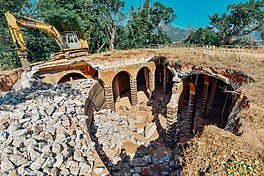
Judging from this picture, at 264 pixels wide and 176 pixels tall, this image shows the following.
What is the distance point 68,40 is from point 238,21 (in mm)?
25575

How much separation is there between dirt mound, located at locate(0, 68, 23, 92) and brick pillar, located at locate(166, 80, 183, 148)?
13417mm

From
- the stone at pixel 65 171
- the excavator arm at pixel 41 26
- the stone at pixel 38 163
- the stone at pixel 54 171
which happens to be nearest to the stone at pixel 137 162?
the stone at pixel 65 171

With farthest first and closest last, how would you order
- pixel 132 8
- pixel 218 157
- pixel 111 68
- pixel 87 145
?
pixel 132 8 < pixel 111 68 < pixel 87 145 < pixel 218 157

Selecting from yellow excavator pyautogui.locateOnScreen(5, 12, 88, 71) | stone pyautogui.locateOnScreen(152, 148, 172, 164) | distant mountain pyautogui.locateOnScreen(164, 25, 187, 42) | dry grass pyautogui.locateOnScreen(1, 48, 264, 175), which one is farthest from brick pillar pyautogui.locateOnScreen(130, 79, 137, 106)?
distant mountain pyautogui.locateOnScreen(164, 25, 187, 42)

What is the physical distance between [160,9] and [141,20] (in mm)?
3553

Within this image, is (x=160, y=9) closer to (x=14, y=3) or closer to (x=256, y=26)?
(x=256, y=26)

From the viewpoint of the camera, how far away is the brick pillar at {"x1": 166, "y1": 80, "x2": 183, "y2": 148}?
383 inches

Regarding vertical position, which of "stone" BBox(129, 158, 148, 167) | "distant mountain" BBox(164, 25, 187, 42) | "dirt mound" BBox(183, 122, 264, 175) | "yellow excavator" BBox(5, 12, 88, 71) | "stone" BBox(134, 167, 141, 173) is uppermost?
"distant mountain" BBox(164, 25, 187, 42)

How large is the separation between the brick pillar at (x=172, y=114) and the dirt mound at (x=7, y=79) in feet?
44.0

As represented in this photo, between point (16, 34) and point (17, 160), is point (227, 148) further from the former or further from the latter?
point (16, 34)

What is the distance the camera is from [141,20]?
25.6 metres

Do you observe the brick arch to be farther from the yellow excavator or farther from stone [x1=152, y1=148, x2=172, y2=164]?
stone [x1=152, y1=148, x2=172, y2=164]

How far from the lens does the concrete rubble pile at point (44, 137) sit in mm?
4836

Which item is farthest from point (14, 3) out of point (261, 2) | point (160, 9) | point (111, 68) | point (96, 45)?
point (261, 2)
